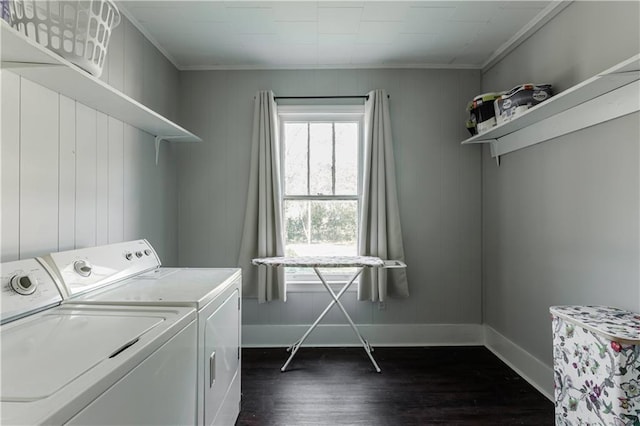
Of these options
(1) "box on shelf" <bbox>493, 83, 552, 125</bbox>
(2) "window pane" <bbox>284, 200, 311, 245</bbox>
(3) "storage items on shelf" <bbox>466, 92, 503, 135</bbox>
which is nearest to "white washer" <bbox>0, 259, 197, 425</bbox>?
(2) "window pane" <bbox>284, 200, 311, 245</bbox>

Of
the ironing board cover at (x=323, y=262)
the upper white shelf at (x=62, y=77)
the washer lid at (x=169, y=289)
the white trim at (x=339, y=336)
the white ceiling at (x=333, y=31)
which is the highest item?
the white ceiling at (x=333, y=31)

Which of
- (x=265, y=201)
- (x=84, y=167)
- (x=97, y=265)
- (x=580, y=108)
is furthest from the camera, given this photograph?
(x=265, y=201)

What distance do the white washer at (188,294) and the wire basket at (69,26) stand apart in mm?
780

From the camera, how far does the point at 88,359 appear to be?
30.2 inches

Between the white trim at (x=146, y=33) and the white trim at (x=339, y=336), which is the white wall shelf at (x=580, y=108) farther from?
the white trim at (x=146, y=33)

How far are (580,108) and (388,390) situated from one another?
6.70 ft

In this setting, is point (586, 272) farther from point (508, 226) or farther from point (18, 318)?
point (18, 318)

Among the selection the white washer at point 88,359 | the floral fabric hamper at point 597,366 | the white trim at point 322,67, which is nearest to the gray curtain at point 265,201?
the white trim at point 322,67

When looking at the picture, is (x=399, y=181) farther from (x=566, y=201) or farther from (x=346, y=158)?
(x=566, y=201)

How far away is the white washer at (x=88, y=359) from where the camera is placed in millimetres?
628

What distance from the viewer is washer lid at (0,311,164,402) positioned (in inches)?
25.9

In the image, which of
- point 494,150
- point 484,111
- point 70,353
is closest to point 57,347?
point 70,353

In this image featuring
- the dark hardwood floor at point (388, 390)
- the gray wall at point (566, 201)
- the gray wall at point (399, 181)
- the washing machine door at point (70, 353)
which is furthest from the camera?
the gray wall at point (399, 181)

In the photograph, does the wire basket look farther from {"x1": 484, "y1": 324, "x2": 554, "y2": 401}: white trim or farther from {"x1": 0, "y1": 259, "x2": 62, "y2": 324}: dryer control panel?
{"x1": 484, "y1": 324, "x2": 554, "y2": 401}: white trim
